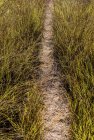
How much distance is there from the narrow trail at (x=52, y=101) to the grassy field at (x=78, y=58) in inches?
2.6

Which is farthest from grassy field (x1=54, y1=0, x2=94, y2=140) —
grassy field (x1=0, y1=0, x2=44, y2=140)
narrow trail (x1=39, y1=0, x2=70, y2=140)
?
grassy field (x1=0, y1=0, x2=44, y2=140)

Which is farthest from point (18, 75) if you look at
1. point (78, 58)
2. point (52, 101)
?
point (78, 58)

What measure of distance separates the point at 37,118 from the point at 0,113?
0.25m

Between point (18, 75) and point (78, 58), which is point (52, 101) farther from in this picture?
point (78, 58)

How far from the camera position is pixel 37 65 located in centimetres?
294

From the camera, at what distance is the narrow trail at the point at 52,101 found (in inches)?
84.0

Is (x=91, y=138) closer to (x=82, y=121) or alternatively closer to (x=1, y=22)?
(x=82, y=121)

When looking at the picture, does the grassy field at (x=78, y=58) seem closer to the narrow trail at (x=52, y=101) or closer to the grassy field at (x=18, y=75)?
the narrow trail at (x=52, y=101)

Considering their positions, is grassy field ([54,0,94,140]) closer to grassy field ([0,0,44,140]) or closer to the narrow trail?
the narrow trail

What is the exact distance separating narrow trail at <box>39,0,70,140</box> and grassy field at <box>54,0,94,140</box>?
65 mm

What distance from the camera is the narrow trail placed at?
213cm

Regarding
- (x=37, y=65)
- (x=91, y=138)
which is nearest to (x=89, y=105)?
(x=91, y=138)

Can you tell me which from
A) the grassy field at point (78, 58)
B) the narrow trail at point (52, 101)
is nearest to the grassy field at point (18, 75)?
the narrow trail at point (52, 101)

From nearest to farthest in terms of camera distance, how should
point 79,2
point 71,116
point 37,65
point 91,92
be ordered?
point 71,116
point 91,92
point 37,65
point 79,2
